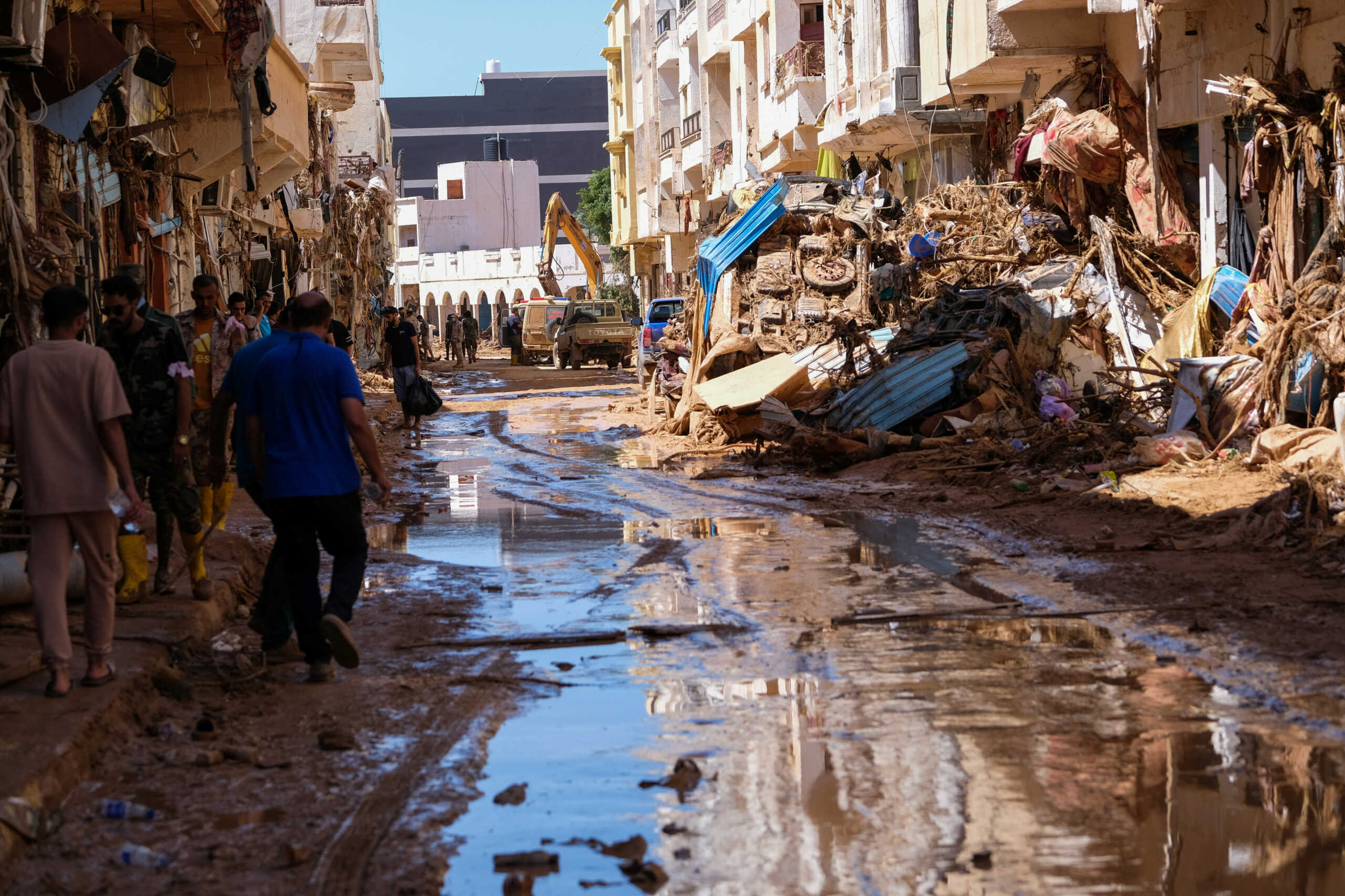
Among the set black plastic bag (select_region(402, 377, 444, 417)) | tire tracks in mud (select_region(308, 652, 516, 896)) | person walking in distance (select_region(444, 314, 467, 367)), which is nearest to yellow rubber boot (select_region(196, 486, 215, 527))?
tire tracks in mud (select_region(308, 652, 516, 896))

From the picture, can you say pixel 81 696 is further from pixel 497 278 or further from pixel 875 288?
pixel 497 278

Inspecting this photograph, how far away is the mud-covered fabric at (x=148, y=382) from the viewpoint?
7.56m

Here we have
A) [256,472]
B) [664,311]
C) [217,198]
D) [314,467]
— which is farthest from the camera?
[664,311]

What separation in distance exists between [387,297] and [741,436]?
47.5 meters

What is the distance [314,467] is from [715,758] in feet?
7.50

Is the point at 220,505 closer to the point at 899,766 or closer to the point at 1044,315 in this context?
the point at 899,766

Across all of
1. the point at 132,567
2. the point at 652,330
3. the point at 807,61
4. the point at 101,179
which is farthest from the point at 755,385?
the point at 807,61

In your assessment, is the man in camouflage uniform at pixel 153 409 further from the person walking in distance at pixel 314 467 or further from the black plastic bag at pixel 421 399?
the black plastic bag at pixel 421 399

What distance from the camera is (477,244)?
8550 centimetres

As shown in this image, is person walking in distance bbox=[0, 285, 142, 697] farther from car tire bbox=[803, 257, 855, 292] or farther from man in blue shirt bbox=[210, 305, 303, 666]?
car tire bbox=[803, 257, 855, 292]

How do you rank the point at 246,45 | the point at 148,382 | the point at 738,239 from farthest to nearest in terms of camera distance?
the point at 738,239 < the point at 246,45 < the point at 148,382

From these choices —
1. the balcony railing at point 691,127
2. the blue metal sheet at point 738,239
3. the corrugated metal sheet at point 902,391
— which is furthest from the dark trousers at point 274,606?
the balcony railing at point 691,127

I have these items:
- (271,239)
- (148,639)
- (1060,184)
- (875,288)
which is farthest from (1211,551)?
(271,239)

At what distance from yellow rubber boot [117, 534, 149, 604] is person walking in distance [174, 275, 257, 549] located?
1.45 ft
